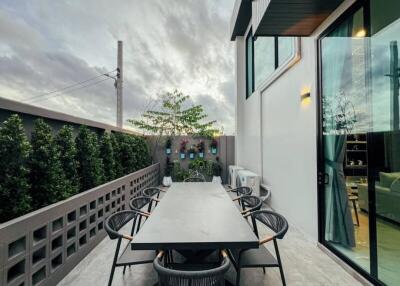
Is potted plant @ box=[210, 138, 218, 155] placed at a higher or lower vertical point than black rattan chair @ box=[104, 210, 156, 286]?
higher

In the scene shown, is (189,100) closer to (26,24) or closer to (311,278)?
(26,24)

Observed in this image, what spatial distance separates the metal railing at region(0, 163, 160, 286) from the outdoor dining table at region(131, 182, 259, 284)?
983 mm

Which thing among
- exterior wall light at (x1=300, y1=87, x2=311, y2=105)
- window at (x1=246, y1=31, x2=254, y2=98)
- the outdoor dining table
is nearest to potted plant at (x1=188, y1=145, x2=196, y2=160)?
window at (x1=246, y1=31, x2=254, y2=98)

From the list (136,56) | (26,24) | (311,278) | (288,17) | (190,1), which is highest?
(190,1)

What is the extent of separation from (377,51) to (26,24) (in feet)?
19.0

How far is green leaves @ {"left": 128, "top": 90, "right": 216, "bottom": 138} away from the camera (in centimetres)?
891

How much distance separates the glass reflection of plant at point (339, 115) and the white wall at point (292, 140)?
18cm

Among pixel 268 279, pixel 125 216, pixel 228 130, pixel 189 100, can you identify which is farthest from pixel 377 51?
pixel 189 100

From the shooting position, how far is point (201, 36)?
296 inches

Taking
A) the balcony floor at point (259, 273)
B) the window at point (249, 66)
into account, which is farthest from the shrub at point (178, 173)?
the balcony floor at point (259, 273)

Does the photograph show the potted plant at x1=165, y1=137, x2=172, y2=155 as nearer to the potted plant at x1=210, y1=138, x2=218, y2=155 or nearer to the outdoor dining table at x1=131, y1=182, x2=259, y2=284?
the potted plant at x1=210, y1=138, x2=218, y2=155

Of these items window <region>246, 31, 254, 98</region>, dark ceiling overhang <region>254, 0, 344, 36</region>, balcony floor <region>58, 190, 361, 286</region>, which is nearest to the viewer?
balcony floor <region>58, 190, 361, 286</region>

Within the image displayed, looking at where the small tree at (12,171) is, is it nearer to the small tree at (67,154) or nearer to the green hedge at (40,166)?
the green hedge at (40,166)

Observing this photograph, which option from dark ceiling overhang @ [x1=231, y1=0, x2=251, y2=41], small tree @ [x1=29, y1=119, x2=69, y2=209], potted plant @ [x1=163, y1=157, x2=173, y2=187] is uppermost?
dark ceiling overhang @ [x1=231, y1=0, x2=251, y2=41]
